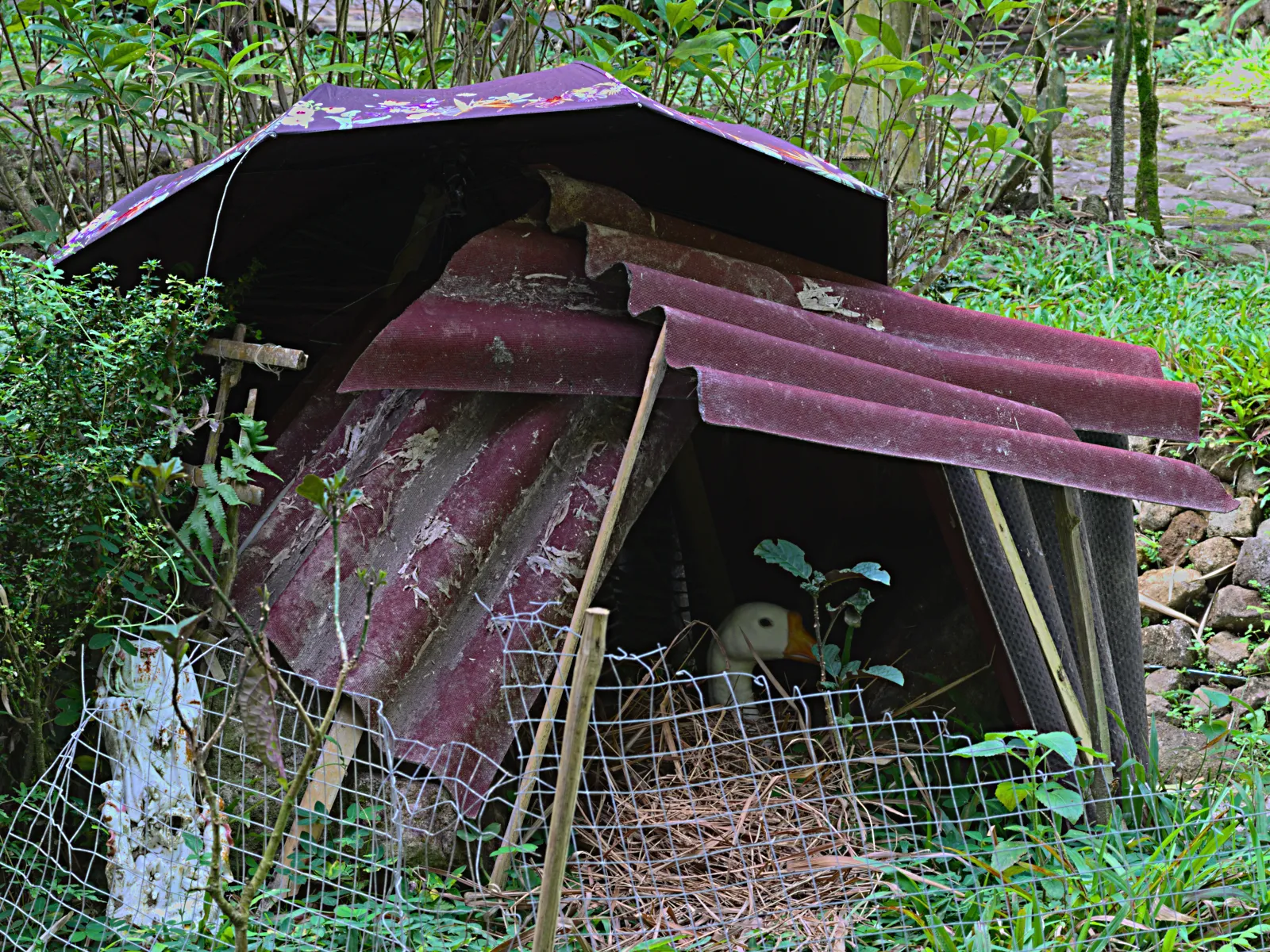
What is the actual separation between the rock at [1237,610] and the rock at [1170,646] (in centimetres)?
13

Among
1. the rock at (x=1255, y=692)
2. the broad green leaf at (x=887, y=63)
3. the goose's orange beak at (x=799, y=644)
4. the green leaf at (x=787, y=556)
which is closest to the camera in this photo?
the green leaf at (x=787, y=556)

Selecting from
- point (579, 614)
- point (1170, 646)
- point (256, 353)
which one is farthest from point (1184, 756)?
point (256, 353)

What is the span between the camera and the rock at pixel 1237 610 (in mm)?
4934

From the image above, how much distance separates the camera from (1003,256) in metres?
7.55

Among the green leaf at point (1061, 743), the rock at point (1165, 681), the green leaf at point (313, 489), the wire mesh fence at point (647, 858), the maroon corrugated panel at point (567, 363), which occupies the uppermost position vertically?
the green leaf at point (313, 489)

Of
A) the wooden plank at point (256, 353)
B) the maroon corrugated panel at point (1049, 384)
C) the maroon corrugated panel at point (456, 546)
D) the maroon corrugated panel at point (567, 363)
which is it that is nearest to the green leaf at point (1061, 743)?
the maroon corrugated panel at point (567, 363)

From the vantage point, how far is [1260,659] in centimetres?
477

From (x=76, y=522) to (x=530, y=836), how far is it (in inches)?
54.9

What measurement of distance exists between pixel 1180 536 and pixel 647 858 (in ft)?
11.9

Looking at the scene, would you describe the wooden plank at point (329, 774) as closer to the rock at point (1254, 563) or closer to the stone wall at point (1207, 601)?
the stone wall at point (1207, 601)

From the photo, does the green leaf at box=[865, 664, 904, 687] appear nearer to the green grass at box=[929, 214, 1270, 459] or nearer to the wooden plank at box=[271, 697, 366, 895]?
the wooden plank at box=[271, 697, 366, 895]

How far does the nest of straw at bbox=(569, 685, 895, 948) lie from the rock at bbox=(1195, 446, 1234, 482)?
2723 millimetres

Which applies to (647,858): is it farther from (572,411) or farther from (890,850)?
(572,411)

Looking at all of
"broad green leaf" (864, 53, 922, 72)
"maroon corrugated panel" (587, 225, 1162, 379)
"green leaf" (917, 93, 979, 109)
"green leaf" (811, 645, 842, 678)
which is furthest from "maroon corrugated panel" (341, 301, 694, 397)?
"green leaf" (917, 93, 979, 109)
